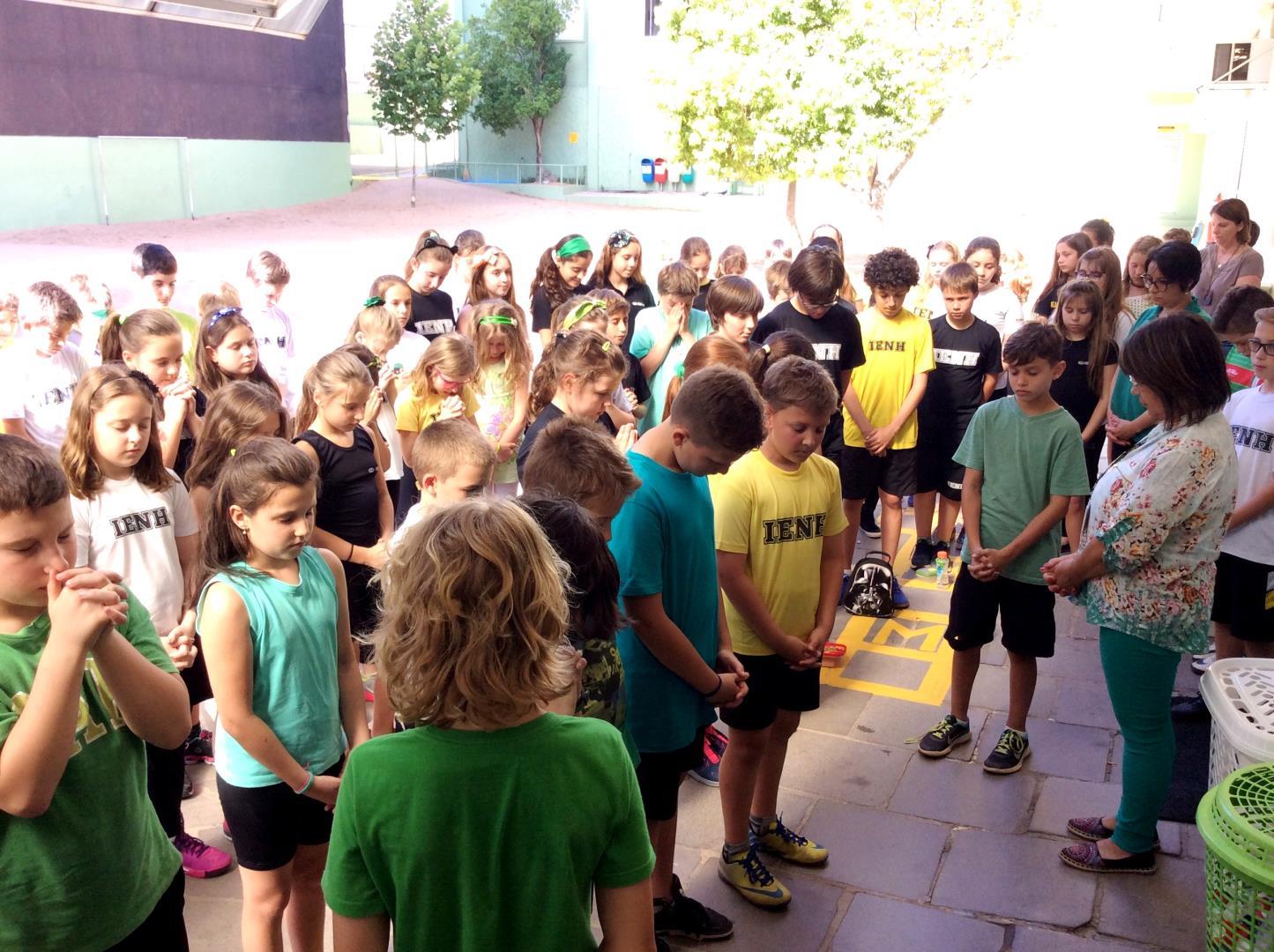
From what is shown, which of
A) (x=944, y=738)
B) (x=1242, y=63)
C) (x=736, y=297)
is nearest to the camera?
(x=944, y=738)

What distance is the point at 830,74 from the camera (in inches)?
691

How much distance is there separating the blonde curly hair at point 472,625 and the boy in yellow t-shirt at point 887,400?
4930 mm

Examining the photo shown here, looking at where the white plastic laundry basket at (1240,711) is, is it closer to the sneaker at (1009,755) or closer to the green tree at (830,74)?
the sneaker at (1009,755)

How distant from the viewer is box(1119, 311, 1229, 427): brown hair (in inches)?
135

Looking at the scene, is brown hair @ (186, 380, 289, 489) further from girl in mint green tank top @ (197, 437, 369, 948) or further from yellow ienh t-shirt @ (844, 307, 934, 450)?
yellow ienh t-shirt @ (844, 307, 934, 450)

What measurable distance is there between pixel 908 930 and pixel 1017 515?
5.95 ft

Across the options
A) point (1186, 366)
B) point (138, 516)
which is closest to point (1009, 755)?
point (1186, 366)

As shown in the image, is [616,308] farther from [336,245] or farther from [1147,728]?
[336,245]

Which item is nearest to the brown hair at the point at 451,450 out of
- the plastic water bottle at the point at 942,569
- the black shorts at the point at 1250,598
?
the black shorts at the point at 1250,598

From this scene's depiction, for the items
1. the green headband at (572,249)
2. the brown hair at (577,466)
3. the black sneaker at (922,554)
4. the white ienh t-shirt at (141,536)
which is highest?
the green headband at (572,249)

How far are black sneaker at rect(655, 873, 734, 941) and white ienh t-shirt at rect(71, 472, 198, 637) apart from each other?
6.61ft

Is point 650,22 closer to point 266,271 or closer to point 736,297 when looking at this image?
point 266,271

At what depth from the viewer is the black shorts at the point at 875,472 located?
6.50m

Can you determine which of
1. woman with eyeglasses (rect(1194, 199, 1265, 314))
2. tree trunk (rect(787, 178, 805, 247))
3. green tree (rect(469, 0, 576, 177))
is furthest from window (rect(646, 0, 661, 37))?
woman with eyeglasses (rect(1194, 199, 1265, 314))
